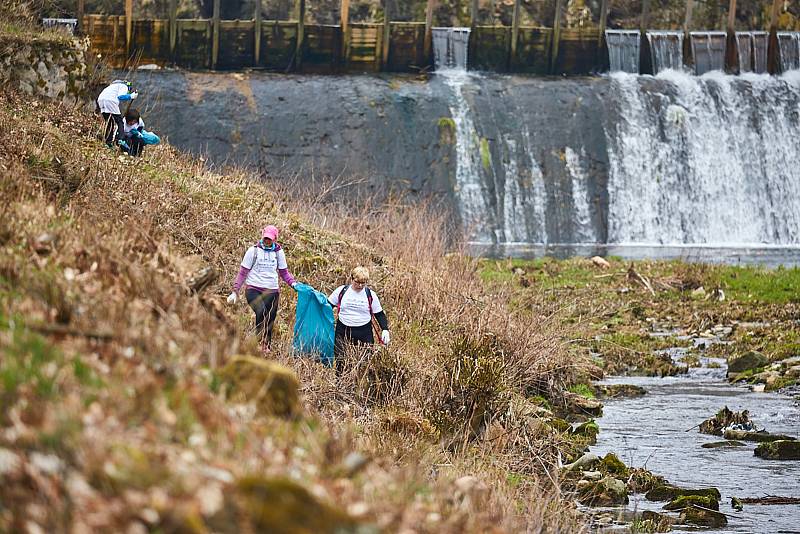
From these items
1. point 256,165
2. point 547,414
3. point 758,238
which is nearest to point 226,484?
point 547,414

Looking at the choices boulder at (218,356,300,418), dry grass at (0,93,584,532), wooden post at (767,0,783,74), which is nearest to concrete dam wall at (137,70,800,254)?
wooden post at (767,0,783,74)

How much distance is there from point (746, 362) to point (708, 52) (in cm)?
2352

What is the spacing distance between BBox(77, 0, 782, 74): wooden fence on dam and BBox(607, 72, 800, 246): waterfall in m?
1.98

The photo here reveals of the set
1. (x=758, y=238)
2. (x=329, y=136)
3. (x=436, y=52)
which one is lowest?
(x=758, y=238)

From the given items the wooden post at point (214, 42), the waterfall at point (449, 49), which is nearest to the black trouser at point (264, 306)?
the wooden post at point (214, 42)

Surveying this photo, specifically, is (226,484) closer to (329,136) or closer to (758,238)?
(329,136)

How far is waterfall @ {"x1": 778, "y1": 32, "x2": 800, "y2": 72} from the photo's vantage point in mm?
39938

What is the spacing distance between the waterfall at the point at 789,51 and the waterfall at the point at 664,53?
338 cm

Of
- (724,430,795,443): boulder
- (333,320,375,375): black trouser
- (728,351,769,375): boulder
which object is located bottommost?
(728,351,769,375): boulder

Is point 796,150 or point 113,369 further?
point 796,150

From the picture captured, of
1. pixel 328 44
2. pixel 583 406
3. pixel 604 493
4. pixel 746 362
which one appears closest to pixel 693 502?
pixel 604 493

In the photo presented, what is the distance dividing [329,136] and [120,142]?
15.0 meters

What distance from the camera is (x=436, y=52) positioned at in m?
38.2

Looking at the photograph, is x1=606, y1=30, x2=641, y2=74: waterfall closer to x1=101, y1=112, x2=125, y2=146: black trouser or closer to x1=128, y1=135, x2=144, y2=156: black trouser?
x1=128, y1=135, x2=144, y2=156: black trouser
